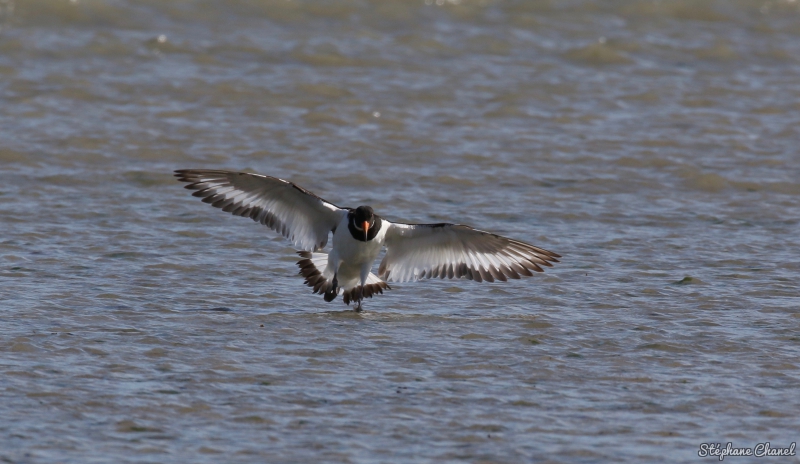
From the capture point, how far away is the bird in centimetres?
763

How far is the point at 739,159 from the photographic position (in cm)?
1132

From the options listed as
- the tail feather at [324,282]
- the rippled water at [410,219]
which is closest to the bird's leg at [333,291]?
the tail feather at [324,282]

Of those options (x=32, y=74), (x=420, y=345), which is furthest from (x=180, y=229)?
(x=32, y=74)

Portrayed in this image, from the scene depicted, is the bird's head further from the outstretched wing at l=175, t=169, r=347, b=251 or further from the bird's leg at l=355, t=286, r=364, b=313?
the bird's leg at l=355, t=286, r=364, b=313

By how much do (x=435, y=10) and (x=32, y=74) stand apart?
617cm

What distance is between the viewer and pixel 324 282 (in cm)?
768

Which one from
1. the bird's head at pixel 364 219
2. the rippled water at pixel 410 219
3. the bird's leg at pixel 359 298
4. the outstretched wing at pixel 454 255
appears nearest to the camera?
the rippled water at pixel 410 219

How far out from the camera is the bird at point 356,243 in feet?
25.0

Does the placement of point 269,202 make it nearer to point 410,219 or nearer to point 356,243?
point 356,243

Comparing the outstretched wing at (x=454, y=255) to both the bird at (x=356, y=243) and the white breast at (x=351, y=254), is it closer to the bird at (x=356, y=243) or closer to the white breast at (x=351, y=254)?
the bird at (x=356, y=243)

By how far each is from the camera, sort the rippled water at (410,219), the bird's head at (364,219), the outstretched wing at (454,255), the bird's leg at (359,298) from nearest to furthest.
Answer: the rippled water at (410,219) → the bird's head at (364,219) → the bird's leg at (359,298) → the outstretched wing at (454,255)

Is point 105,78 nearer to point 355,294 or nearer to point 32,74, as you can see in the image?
Answer: point 32,74

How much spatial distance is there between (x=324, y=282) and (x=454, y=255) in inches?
36.4

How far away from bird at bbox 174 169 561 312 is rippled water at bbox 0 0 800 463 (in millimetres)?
185
